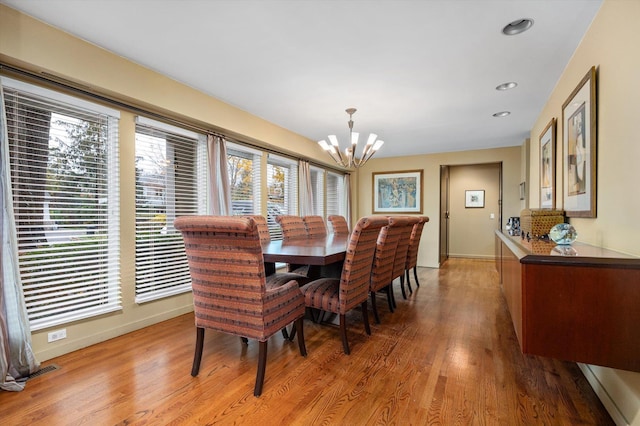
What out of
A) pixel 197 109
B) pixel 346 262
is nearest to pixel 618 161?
pixel 346 262

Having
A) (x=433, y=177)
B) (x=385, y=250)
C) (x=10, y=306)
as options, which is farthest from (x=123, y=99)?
(x=433, y=177)

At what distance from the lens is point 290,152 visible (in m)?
4.91

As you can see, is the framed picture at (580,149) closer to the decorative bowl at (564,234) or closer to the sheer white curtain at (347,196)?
the decorative bowl at (564,234)

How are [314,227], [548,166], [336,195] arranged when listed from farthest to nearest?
[336,195]
[314,227]
[548,166]

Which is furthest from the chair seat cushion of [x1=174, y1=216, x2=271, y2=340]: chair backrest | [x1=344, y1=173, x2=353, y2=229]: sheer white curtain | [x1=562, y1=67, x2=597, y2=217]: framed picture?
[x1=344, y1=173, x2=353, y2=229]: sheer white curtain

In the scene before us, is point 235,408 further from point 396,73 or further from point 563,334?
point 396,73

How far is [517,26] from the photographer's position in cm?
214

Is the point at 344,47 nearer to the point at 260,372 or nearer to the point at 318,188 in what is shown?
the point at 260,372

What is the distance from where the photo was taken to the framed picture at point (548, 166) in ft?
10.0

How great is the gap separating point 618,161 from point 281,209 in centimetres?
400

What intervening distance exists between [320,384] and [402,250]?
209 centimetres

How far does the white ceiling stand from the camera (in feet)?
6.46

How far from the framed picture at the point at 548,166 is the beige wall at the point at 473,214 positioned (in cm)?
340

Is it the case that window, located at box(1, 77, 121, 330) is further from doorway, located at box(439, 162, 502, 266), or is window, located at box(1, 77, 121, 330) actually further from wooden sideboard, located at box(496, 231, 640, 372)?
doorway, located at box(439, 162, 502, 266)
